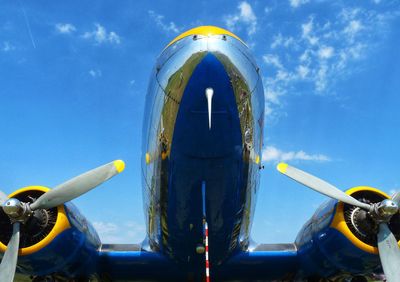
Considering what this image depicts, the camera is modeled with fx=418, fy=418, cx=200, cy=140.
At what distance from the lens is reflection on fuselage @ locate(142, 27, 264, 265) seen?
5.79 meters

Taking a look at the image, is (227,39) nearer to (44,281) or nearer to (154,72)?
(154,72)

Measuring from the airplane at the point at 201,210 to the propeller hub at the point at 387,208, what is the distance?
3 centimetres

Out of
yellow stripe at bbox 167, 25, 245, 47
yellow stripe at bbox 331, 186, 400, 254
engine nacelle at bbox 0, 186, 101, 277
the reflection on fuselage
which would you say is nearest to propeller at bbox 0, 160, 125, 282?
engine nacelle at bbox 0, 186, 101, 277

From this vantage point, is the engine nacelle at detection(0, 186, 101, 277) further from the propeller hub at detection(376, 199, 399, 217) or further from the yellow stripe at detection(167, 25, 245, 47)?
the propeller hub at detection(376, 199, 399, 217)

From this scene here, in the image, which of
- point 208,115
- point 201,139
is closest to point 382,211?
point 201,139

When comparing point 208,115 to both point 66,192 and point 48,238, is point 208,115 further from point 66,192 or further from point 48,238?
point 48,238

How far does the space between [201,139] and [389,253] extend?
458cm

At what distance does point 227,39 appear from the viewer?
595 cm

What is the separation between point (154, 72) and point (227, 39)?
1.36 metres

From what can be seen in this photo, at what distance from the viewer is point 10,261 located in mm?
7668

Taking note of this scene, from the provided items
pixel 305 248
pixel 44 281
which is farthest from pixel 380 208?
pixel 44 281

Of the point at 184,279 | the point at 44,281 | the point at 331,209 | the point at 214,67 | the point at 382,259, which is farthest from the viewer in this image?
the point at 184,279

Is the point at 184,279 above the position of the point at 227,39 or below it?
below

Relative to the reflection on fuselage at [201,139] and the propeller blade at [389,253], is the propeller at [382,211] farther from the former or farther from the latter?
the reflection on fuselage at [201,139]
